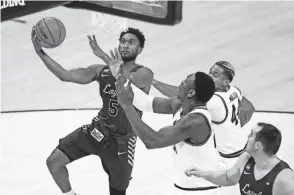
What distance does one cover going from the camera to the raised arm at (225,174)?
578cm

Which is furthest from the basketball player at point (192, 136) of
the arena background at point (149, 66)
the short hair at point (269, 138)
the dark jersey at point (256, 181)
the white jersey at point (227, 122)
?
the arena background at point (149, 66)

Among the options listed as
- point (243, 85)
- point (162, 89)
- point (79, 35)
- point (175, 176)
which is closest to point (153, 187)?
point (162, 89)

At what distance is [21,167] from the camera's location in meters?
8.67

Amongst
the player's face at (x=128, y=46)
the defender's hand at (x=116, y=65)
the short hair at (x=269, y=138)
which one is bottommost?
the short hair at (x=269, y=138)

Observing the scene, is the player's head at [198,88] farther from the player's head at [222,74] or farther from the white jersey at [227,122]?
the player's head at [222,74]

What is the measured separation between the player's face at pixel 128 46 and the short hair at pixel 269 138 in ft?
6.09

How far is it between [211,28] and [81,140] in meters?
6.90

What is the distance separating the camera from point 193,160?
20.4 ft

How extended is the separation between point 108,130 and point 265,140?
1.93m

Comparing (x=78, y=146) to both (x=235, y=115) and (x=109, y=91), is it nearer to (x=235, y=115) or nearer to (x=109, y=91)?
(x=109, y=91)

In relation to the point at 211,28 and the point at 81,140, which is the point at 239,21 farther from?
the point at 81,140

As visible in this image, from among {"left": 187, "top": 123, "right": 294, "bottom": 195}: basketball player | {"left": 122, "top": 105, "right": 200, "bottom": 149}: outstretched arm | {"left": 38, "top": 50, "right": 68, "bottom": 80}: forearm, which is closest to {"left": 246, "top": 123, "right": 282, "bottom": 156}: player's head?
{"left": 187, "top": 123, "right": 294, "bottom": 195}: basketball player

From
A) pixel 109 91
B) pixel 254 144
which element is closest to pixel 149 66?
pixel 109 91

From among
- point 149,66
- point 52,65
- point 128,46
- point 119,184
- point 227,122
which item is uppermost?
point 128,46
